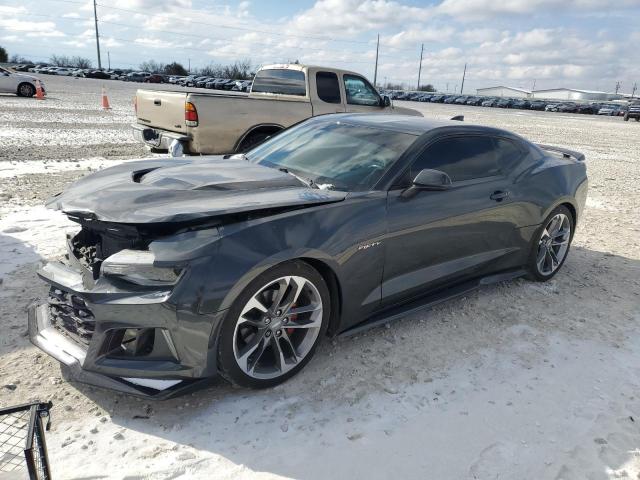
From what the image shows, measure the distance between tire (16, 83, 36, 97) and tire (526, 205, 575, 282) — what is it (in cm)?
2315

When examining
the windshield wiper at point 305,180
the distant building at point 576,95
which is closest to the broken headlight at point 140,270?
the windshield wiper at point 305,180

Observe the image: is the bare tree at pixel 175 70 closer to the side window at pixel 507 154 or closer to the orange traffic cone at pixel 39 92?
the orange traffic cone at pixel 39 92

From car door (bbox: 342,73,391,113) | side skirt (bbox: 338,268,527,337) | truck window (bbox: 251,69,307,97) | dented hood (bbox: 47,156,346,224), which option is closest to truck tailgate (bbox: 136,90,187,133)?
truck window (bbox: 251,69,307,97)

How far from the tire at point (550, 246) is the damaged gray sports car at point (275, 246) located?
0.18 meters

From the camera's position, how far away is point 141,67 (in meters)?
94.2

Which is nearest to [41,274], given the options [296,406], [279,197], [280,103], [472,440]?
[279,197]

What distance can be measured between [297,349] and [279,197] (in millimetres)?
933

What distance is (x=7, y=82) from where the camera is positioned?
21250 millimetres

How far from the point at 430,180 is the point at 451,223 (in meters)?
0.51

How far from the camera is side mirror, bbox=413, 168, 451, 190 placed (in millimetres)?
3373

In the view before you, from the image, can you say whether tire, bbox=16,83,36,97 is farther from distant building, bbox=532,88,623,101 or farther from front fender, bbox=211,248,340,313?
distant building, bbox=532,88,623,101

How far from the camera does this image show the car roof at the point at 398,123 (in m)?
3.89

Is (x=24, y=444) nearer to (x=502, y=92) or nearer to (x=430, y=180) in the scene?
(x=430, y=180)

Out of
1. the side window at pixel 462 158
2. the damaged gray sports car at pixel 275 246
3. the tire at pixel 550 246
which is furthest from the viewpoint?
the tire at pixel 550 246
